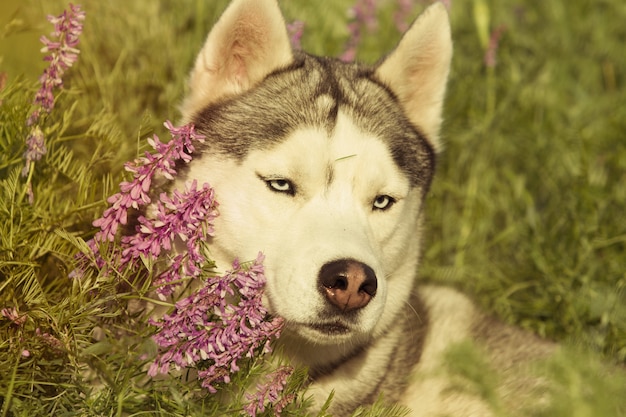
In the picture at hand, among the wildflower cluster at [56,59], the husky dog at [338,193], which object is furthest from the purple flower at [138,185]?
the wildflower cluster at [56,59]

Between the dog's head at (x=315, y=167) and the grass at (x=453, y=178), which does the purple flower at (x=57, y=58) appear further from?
the dog's head at (x=315, y=167)

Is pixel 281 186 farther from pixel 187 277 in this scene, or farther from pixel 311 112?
pixel 187 277

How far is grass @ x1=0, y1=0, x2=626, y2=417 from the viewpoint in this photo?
9.19ft

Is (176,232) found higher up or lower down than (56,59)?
lower down

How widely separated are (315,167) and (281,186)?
157 mm

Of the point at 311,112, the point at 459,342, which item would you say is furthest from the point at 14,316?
the point at 459,342

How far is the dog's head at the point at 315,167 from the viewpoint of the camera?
9.77 ft

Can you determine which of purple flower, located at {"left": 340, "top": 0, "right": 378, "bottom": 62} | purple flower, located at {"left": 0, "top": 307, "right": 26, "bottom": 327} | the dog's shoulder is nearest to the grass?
purple flower, located at {"left": 0, "top": 307, "right": 26, "bottom": 327}

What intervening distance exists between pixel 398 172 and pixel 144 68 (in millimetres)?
2246

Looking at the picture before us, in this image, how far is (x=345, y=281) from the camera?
288 centimetres

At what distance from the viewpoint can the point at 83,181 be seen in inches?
127

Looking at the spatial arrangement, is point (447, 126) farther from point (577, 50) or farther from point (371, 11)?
point (577, 50)

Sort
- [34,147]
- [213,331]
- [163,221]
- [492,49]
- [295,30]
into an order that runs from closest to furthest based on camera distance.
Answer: [213,331], [163,221], [34,147], [295,30], [492,49]

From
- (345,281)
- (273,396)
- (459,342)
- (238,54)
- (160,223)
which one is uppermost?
(238,54)
